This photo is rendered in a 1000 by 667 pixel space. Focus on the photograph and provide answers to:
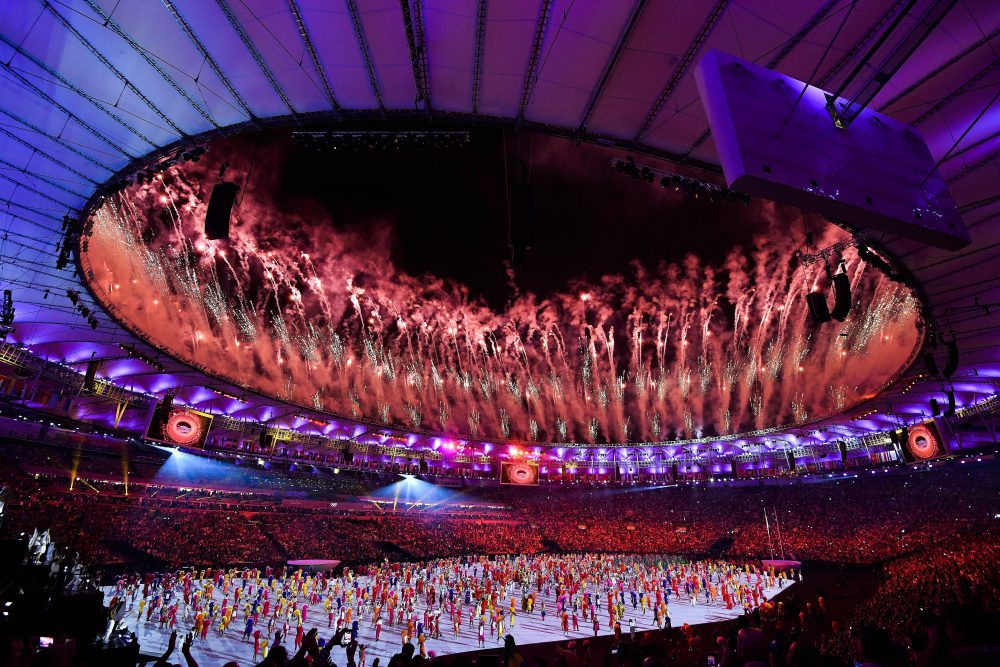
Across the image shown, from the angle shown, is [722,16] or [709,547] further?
[709,547]

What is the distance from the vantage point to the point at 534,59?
9.47 metres

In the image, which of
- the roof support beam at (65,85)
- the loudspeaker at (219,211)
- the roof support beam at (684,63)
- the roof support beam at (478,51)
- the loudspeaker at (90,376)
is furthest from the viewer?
the loudspeaker at (90,376)

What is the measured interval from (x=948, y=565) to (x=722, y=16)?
28058 mm

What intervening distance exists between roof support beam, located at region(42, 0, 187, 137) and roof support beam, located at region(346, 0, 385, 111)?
5442 mm

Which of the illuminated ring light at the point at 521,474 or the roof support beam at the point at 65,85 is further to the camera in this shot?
the illuminated ring light at the point at 521,474

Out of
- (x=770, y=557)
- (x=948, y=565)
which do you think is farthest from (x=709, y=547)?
(x=948, y=565)

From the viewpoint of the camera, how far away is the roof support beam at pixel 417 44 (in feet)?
27.8

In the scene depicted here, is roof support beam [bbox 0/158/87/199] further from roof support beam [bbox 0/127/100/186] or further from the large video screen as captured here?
the large video screen

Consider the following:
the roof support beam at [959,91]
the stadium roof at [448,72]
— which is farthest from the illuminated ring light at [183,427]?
the roof support beam at [959,91]

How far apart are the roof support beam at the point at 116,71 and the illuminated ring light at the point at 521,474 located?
2746 cm

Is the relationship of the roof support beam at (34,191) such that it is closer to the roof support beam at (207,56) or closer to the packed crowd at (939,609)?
the roof support beam at (207,56)

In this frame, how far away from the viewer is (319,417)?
Result: 133 feet

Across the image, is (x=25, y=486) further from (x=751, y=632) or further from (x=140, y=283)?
(x=751, y=632)

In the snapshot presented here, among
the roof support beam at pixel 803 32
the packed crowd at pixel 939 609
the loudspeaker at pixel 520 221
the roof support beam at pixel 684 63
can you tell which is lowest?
the packed crowd at pixel 939 609
